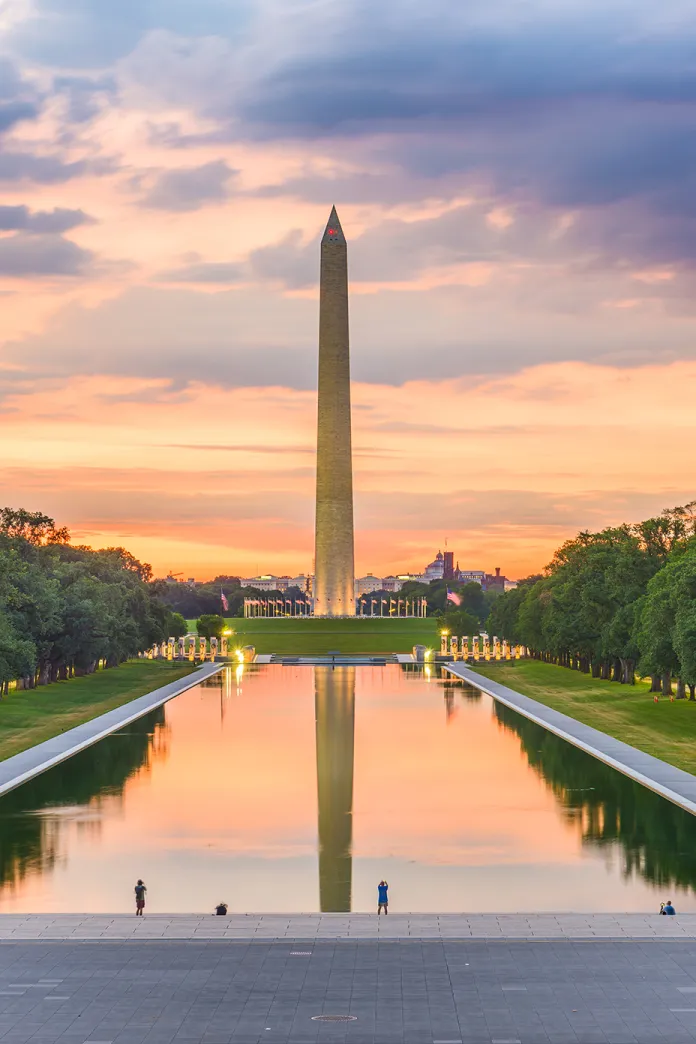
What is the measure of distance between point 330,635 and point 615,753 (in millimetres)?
70545

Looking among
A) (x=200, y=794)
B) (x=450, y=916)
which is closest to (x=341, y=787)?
(x=200, y=794)

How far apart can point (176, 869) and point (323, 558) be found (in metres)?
90.6

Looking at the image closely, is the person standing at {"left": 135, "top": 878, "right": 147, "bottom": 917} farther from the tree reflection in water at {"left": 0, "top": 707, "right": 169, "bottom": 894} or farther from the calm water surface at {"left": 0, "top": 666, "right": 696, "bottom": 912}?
the tree reflection in water at {"left": 0, "top": 707, "right": 169, "bottom": 894}

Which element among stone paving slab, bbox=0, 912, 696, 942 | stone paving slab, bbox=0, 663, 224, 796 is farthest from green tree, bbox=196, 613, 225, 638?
stone paving slab, bbox=0, 912, 696, 942

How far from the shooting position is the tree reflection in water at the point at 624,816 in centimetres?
2706

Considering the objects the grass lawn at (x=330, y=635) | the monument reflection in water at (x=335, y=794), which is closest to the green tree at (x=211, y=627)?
the grass lawn at (x=330, y=635)

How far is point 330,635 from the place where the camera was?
112750mm

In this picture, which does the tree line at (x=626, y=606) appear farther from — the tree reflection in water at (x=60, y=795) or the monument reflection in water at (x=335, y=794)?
the tree reflection in water at (x=60, y=795)

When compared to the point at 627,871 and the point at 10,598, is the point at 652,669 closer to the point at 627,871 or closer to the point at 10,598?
the point at 10,598

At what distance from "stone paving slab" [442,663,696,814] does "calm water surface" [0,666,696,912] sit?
1.71 ft

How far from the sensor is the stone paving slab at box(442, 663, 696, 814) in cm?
3503

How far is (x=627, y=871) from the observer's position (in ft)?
87.4

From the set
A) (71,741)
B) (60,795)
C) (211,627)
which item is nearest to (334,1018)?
(60,795)

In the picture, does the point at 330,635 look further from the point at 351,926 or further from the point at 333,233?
the point at 351,926
